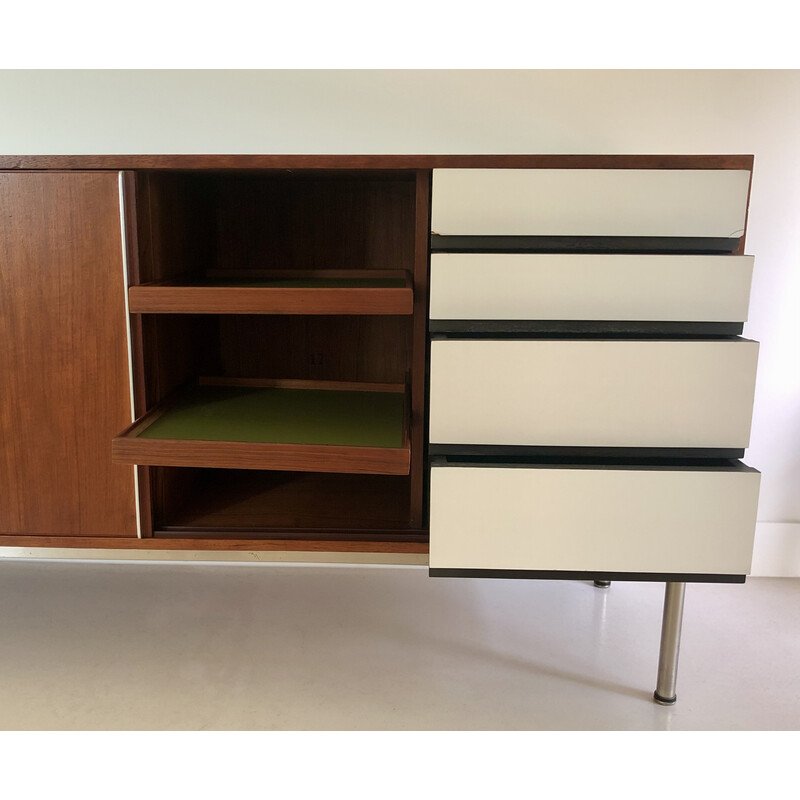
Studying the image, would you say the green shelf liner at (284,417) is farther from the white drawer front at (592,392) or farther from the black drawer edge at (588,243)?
the black drawer edge at (588,243)

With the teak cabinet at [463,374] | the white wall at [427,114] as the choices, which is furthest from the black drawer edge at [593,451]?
the white wall at [427,114]

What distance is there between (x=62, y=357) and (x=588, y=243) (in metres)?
0.91

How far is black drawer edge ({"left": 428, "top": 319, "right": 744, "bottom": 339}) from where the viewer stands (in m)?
1.23

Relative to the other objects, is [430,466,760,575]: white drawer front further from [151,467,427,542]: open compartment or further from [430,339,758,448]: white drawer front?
[151,467,427,542]: open compartment

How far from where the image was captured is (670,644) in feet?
4.52

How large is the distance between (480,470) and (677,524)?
1.07 ft

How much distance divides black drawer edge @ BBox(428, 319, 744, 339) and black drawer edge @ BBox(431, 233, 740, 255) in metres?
0.12

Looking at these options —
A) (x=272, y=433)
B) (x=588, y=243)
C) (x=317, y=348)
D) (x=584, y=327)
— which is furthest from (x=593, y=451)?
(x=317, y=348)

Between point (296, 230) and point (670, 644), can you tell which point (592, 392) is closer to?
point (670, 644)

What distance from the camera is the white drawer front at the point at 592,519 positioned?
4.00 feet

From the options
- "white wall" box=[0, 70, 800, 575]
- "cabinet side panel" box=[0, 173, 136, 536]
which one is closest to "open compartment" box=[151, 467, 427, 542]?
"cabinet side panel" box=[0, 173, 136, 536]

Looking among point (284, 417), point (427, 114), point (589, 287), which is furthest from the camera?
point (427, 114)

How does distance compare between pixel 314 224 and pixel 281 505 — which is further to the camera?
pixel 314 224

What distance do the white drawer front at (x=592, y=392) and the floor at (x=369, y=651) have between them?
0.50 meters
